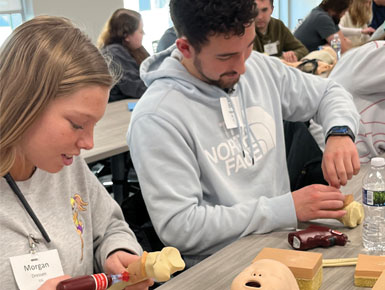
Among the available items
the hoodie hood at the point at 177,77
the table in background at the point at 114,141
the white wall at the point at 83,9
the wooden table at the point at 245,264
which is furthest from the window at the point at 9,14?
the wooden table at the point at 245,264

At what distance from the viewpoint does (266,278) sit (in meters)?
1.01

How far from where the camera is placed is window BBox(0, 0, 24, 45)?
549cm

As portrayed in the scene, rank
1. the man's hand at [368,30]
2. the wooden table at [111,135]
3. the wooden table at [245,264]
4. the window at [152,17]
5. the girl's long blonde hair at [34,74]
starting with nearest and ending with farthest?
1. the girl's long blonde hair at [34,74]
2. the wooden table at [245,264]
3. the wooden table at [111,135]
4. the man's hand at [368,30]
5. the window at [152,17]

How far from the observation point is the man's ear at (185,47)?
1.64m

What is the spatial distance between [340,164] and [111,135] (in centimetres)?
149

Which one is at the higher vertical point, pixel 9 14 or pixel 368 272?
pixel 9 14

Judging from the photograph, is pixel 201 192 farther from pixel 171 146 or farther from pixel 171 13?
pixel 171 13

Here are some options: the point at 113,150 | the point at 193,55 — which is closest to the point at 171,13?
the point at 193,55

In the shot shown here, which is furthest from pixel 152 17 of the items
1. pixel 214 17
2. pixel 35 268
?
pixel 35 268

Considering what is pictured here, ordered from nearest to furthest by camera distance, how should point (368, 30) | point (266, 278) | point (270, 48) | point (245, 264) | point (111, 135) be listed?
point (266, 278)
point (245, 264)
point (111, 135)
point (270, 48)
point (368, 30)

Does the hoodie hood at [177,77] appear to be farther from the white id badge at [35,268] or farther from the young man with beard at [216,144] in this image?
the white id badge at [35,268]

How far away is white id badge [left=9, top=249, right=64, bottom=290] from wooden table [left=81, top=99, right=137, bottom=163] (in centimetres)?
122

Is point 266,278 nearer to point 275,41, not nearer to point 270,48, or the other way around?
point 270,48

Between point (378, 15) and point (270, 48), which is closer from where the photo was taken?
point (270, 48)
